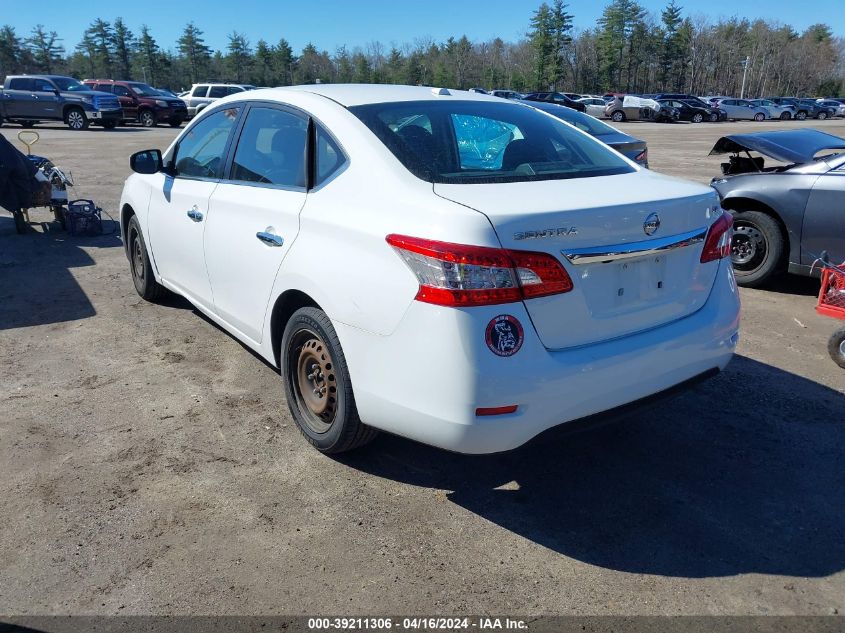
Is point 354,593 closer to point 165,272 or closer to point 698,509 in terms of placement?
point 698,509

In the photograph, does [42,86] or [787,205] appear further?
[42,86]

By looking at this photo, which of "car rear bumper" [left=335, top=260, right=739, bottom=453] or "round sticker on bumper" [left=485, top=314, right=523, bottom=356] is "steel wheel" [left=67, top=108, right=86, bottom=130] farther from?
"round sticker on bumper" [left=485, top=314, right=523, bottom=356]

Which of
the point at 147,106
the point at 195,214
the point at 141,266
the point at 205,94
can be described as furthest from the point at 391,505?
the point at 205,94

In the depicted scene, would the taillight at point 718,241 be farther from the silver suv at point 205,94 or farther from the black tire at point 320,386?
the silver suv at point 205,94

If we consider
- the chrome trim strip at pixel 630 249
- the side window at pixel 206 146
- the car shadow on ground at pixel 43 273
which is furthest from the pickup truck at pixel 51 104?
the chrome trim strip at pixel 630 249

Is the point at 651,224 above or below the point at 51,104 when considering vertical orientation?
above

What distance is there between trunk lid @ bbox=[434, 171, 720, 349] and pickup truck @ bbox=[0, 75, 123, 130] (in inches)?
1123

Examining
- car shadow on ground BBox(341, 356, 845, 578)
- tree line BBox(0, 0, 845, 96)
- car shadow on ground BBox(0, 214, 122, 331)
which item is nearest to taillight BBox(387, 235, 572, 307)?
car shadow on ground BBox(341, 356, 845, 578)

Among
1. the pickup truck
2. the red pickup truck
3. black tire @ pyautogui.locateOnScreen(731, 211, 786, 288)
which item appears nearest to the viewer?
black tire @ pyautogui.locateOnScreen(731, 211, 786, 288)

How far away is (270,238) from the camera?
11.2ft

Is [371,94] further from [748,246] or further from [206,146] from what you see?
[748,246]

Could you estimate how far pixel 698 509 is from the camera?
302 centimetres

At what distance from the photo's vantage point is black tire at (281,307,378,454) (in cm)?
306

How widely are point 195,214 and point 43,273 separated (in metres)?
3.48
